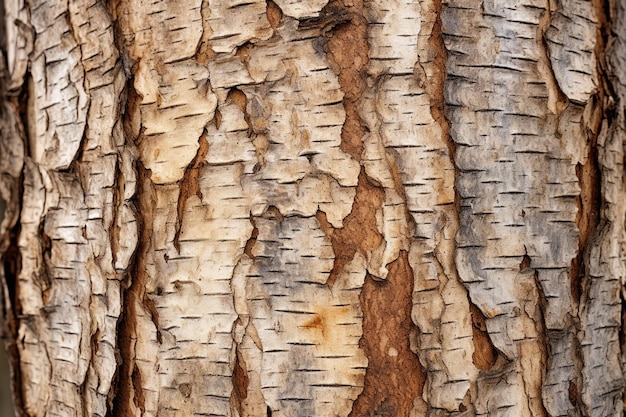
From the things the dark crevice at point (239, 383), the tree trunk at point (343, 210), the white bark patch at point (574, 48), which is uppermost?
the white bark patch at point (574, 48)

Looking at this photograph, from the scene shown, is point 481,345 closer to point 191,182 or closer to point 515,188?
point 515,188

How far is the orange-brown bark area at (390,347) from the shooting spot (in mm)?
1132

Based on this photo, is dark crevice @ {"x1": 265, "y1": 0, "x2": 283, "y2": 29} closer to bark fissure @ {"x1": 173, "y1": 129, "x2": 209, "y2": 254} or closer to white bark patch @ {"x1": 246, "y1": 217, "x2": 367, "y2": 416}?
bark fissure @ {"x1": 173, "y1": 129, "x2": 209, "y2": 254}

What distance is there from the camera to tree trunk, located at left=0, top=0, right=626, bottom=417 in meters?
1.13

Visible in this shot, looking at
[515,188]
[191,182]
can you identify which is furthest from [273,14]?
[515,188]

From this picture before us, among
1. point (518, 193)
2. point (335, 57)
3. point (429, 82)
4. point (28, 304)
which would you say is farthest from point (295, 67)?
point (28, 304)

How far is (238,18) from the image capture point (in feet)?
3.77

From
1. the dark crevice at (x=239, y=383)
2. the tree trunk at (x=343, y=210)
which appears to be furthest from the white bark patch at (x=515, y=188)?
the dark crevice at (x=239, y=383)

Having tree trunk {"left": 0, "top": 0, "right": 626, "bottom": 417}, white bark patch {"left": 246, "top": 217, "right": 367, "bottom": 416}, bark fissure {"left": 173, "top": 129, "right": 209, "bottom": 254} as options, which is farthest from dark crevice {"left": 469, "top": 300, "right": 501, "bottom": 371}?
bark fissure {"left": 173, "top": 129, "right": 209, "bottom": 254}

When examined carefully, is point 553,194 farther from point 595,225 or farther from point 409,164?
point 409,164

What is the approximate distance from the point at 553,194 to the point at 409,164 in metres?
0.26

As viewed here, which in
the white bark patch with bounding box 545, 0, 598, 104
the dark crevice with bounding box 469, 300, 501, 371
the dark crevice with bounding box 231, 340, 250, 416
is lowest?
the dark crevice with bounding box 231, 340, 250, 416

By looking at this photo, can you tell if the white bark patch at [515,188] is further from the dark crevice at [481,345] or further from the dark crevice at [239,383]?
the dark crevice at [239,383]

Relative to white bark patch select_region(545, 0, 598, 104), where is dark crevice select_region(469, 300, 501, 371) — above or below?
below
